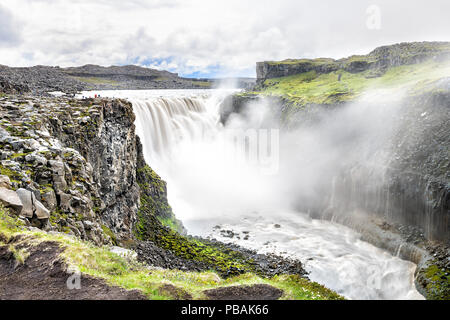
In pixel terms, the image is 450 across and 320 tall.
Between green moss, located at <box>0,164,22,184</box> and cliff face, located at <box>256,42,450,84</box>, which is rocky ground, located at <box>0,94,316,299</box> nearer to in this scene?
green moss, located at <box>0,164,22,184</box>

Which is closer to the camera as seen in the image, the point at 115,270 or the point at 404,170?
the point at 115,270

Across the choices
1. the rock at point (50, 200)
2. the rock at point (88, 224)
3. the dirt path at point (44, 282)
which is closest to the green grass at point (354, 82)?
the rock at point (88, 224)

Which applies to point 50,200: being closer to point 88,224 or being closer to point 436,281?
point 88,224

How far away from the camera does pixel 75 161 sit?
20.7m

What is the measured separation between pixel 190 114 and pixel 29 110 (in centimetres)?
5285

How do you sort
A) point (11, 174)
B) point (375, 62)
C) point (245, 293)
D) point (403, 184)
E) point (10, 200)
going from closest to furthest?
point (245, 293) < point (10, 200) < point (11, 174) < point (403, 184) < point (375, 62)

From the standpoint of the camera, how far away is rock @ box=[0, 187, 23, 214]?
526 inches

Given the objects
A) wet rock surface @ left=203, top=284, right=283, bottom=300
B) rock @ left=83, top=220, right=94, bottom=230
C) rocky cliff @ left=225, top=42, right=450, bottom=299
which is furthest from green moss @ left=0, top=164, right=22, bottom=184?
rocky cliff @ left=225, top=42, right=450, bottom=299

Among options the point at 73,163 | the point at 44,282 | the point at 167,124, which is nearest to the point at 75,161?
the point at 73,163

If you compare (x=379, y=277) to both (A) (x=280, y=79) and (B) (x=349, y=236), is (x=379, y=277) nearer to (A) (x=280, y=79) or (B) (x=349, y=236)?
(B) (x=349, y=236)

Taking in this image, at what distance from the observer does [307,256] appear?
3753 centimetres

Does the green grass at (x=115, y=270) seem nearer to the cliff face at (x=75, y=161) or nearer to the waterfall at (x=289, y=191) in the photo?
the cliff face at (x=75, y=161)

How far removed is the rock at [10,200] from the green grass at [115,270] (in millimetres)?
560

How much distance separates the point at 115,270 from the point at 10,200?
6.35 m
